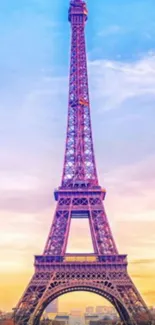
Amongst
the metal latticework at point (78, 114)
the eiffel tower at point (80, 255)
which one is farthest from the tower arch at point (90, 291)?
the metal latticework at point (78, 114)

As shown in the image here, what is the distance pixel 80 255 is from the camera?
54750mm

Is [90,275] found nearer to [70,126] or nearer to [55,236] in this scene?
[55,236]

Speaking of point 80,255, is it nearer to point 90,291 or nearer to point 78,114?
point 90,291

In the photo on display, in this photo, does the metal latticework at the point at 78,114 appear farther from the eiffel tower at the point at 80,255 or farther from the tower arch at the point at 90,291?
the tower arch at the point at 90,291

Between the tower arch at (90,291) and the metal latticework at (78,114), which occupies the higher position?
the metal latticework at (78,114)

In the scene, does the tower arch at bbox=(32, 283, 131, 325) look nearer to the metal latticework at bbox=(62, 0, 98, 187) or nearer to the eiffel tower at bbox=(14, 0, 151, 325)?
the eiffel tower at bbox=(14, 0, 151, 325)

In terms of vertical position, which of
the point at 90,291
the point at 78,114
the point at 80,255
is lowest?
the point at 90,291

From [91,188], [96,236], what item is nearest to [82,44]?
[91,188]

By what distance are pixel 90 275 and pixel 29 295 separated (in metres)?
7.74

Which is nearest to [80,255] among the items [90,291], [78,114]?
[90,291]

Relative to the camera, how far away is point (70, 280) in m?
53.0

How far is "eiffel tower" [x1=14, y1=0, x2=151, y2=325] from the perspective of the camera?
A: 51.2m

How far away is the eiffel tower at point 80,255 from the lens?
51188mm

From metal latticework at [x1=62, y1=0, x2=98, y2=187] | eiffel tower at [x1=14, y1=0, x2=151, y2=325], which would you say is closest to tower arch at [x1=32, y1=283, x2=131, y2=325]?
eiffel tower at [x1=14, y1=0, x2=151, y2=325]
